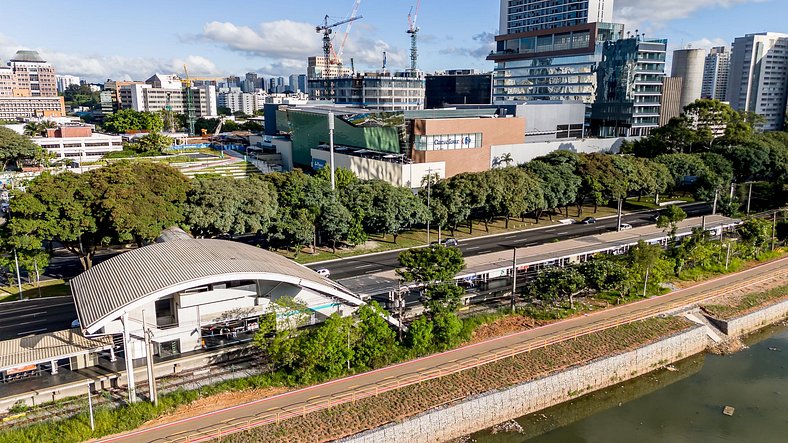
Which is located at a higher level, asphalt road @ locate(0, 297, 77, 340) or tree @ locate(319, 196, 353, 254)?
tree @ locate(319, 196, 353, 254)

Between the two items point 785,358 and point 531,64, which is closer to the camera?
point 785,358

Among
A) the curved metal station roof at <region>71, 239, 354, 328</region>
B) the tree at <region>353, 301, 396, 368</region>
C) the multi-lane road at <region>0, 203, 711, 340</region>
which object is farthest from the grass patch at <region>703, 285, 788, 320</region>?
the curved metal station roof at <region>71, 239, 354, 328</region>

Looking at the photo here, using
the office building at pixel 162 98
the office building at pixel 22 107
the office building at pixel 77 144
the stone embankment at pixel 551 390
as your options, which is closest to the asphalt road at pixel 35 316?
the stone embankment at pixel 551 390

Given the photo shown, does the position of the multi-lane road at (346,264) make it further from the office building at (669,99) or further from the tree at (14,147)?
the tree at (14,147)

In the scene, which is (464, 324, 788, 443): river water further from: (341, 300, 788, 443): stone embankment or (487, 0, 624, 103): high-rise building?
(487, 0, 624, 103): high-rise building

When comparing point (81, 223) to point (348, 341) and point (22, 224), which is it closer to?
point (22, 224)

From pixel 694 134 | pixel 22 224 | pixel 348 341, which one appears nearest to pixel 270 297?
pixel 348 341

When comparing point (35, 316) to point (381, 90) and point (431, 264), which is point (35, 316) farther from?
point (381, 90)
